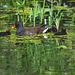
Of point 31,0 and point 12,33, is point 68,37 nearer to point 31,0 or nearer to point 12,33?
point 12,33

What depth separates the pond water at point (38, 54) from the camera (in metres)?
6.47

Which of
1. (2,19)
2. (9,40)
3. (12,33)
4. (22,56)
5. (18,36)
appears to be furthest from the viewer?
(2,19)

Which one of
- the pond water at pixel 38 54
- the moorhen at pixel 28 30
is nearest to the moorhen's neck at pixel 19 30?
the moorhen at pixel 28 30

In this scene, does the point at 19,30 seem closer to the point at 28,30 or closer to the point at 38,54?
the point at 28,30

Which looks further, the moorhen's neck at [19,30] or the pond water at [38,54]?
the moorhen's neck at [19,30]

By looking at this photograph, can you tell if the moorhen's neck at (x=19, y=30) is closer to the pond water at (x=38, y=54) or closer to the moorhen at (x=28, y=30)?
the moorhen at (x=28, y=30)

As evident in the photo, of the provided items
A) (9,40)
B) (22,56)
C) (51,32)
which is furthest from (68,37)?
(22,56)

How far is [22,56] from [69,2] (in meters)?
10.4

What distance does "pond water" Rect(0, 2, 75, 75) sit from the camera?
255 inches

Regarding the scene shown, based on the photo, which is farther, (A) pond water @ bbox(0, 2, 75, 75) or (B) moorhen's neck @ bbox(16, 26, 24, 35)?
(B) moorhen's neck @ bbox(16, 26, 24, 35)

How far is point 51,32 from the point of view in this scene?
11.6 meters

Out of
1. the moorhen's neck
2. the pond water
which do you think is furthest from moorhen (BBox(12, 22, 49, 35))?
the pond water

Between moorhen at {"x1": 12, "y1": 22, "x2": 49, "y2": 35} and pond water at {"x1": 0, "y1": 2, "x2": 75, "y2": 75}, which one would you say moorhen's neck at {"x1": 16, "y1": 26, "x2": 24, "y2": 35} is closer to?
moorhen at {"x1": 12, "y1": 22, "x2": 49, "y2": 35}

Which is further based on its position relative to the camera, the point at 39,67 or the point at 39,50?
the point at 39,50
